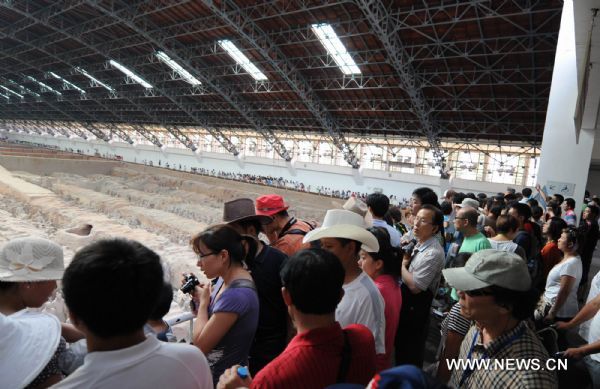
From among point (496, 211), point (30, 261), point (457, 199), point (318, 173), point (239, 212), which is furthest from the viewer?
point (318, 173)

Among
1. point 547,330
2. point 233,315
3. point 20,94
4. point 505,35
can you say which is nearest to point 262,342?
point 233,315

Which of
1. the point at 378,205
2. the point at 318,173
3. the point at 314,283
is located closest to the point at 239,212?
the point at 314,283

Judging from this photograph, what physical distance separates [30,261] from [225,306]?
1.00 meters

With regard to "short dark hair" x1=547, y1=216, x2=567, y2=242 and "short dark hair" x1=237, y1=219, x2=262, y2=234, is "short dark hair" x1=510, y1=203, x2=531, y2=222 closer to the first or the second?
"short dark hair" x1=547, y1=216, x2=567, y2=242

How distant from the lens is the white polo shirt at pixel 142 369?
100 cm

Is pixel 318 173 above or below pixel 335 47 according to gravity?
below

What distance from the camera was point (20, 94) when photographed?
39562 millimetres

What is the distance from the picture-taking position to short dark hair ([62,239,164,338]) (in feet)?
3.34

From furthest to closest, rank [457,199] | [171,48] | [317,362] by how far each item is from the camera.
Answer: [171,48]
[457,199]
[317,362]

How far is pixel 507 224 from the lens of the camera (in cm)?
354

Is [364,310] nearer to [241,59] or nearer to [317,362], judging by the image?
[317,362]

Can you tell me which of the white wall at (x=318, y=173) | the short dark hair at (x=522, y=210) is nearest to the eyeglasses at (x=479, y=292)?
the short dark hair at (x=522, y=210)

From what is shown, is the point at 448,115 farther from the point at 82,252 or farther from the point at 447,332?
the point at 82,252

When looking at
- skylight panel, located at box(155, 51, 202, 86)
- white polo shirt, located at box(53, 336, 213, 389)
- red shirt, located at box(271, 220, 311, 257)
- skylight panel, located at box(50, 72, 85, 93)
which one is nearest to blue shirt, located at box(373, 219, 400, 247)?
red shirt, located at box(271, 220, 311, 257)
